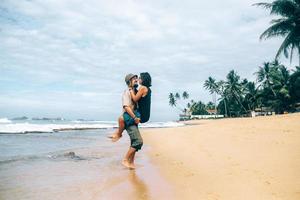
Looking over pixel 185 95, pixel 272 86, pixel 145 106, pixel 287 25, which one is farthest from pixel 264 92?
pixel 185 95

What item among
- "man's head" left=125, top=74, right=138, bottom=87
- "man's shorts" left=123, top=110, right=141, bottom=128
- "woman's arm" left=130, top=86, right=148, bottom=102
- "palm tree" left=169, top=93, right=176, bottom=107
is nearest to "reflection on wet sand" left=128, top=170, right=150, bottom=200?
"man's shorts" left=123, top=110, right=141, bottom=128

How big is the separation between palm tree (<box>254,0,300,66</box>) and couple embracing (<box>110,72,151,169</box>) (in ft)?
72.8

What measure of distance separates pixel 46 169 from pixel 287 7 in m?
24.7

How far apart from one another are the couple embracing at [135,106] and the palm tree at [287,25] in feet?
72.8

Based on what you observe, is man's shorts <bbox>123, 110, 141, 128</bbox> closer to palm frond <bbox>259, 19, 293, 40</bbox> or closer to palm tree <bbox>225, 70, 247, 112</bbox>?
palm frond <bbox>259, 19, 293, 40</bbox>

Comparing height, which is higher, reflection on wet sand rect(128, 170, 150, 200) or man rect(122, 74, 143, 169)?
man rect(122, 74, 143, 169)

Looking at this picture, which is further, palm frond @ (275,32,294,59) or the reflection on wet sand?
palm frond @ (275,32,294,59)

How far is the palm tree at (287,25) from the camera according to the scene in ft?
80.8

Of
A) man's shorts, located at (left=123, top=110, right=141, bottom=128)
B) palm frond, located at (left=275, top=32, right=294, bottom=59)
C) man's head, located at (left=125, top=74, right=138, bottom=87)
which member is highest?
palm frond, located at (left=275, top=32, right=294, bottom=59)

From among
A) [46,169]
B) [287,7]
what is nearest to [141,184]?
[46,169]

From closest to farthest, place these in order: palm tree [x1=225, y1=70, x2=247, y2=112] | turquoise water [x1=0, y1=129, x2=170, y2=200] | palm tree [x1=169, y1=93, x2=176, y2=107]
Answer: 1. turquoise water [x1=0, y1=129, x2=170, y2=200]
2. palm tree [x1=225, y1=70, x2=247, y2=112]
3. palm tree [x1=169, y1=93, x2=176, y2=107]

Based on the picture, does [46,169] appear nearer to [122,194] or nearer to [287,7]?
[122,194]

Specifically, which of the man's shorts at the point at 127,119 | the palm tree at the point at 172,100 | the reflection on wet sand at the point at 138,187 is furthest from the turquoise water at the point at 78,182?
the palm tree at the point at 172,100

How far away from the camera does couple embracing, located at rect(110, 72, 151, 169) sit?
5297 millimetres
